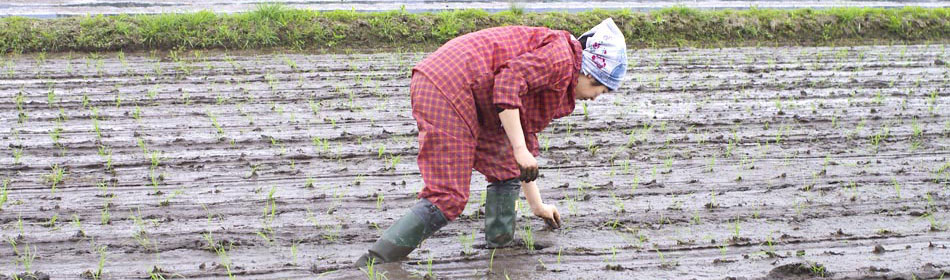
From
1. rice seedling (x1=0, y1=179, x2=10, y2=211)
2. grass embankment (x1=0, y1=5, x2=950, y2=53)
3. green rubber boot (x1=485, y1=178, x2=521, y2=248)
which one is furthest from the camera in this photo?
grass embankment (x1=0, y1=5, x2=950, y2=53)

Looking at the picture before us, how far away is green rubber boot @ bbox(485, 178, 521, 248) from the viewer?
116 inches

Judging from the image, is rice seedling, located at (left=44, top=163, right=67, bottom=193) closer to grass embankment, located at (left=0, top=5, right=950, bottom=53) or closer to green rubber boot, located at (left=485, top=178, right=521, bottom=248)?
green rubber boot, located at (left=485, top=178, right=521, bottom=248)

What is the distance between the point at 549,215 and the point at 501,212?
0.26 meters

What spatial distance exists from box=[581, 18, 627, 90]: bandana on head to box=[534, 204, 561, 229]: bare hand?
0.60 meters

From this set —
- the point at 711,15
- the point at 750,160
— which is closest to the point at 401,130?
the point at 750,160

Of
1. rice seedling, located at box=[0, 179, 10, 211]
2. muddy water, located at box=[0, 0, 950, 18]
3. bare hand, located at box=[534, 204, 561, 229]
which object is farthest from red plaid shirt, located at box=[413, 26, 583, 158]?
muddy water, located at box=[0, 0, 950, 18]

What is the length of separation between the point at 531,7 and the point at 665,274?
24.2 ft

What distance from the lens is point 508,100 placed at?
252 centimetres

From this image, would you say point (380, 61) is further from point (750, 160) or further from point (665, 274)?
point (665, 274)

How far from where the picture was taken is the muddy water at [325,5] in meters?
8.98

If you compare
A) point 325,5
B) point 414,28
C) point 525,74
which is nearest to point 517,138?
point 525,74

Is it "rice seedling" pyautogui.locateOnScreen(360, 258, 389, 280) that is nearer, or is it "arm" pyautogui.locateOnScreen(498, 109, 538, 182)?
"arm" pyautogui.locateOnScreen(498, 109, 538, 182)

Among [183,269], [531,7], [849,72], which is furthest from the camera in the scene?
[531,7]

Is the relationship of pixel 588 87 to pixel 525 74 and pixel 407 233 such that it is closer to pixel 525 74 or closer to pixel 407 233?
pixel 525 74
